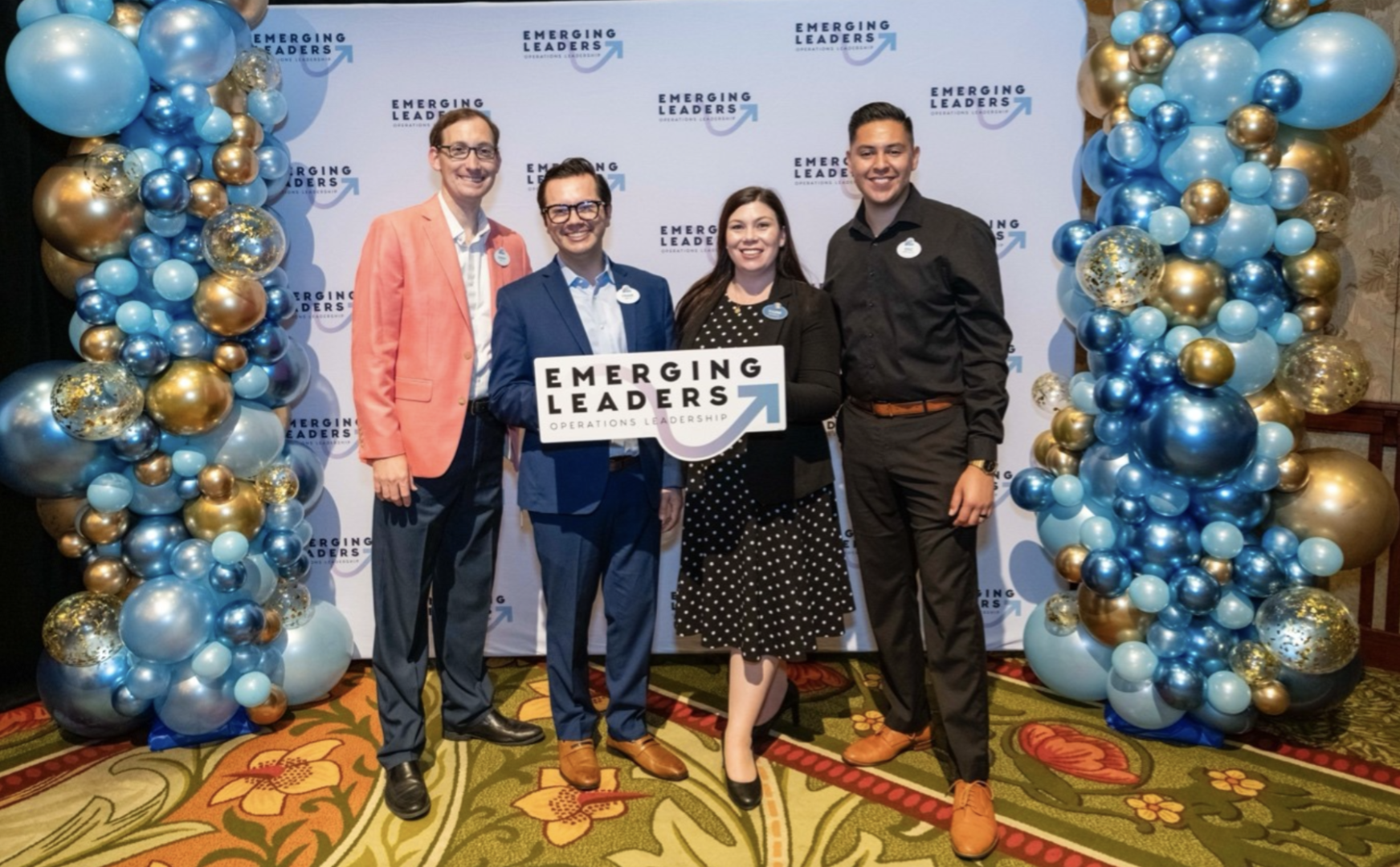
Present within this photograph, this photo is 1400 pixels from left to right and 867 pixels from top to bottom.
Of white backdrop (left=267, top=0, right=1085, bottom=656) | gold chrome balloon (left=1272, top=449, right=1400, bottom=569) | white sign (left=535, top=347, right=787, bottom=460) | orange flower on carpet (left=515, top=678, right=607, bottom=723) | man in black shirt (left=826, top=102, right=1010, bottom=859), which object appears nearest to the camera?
white sign (left=535, top=347, right=787, bottom=460)

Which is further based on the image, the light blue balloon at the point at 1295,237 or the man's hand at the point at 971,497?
the light blue balloon at the point at 1295,237

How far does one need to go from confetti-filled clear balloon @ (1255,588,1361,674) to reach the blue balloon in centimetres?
117

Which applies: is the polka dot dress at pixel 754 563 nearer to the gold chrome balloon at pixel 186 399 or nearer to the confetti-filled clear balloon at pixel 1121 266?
the confetti-filled clear balloon at pixel 1121 266

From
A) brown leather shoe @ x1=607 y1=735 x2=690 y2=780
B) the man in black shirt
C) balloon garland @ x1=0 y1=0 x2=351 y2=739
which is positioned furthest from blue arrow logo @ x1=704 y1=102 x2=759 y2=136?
brown leather shoe @ x1=607 y1=735 x2=690 y2=780

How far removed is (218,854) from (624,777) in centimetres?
105

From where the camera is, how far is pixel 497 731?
9.34ft

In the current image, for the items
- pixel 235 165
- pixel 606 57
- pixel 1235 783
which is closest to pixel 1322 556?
pixel 1235 783

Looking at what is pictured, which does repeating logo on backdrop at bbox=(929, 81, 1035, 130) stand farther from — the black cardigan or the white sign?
the white sign

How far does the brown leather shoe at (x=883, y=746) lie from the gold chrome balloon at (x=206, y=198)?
8.10ft

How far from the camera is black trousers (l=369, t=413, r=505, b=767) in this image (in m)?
2.54

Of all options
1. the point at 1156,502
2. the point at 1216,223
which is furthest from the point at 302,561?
the point at 1216,223

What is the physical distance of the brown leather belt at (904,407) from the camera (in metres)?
2.38

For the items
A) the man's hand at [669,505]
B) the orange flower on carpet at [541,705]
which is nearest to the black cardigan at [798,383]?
the man's hand at [669,505]

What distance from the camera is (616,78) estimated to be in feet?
10.6
